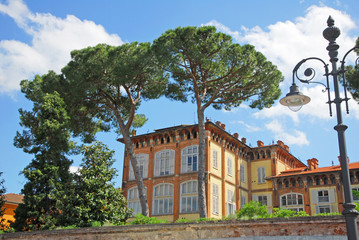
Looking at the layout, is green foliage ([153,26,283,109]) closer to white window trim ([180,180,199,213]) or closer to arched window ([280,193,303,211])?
white window trim ([180,180,199,213])

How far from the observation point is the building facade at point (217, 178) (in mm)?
34312

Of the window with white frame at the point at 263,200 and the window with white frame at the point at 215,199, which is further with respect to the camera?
the window with white frame at the point at 263,200

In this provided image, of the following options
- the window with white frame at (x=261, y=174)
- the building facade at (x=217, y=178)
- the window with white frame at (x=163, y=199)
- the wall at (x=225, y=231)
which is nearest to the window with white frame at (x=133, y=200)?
the building facade at (x=217, y=178)

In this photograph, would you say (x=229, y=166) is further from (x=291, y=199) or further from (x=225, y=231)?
(x=225, y=231)

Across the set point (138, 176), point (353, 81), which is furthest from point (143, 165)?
point (353, 81)

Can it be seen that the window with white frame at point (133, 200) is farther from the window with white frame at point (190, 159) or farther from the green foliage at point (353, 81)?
the green foliage at point (353, 81)

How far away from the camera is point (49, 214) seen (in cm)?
2048

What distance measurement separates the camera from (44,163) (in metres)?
21.9

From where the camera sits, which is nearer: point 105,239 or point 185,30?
point 105,239

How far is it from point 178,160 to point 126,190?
236 inches

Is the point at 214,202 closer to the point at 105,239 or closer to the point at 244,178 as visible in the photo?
the point at 244,178

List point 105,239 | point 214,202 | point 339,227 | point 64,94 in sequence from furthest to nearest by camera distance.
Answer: point 214,202, point 64,94, point 105,239, point 339,227

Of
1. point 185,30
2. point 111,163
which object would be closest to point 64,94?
point 111,163

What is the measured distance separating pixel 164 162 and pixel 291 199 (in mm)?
12302
